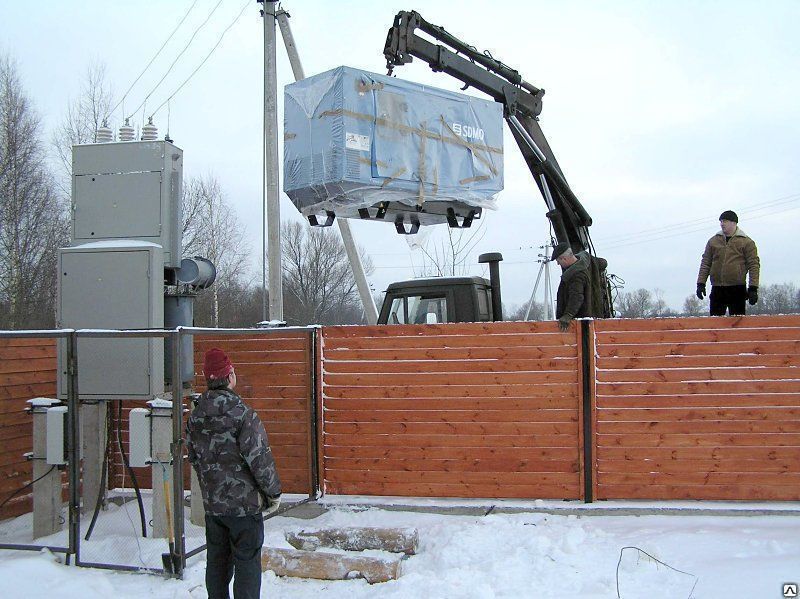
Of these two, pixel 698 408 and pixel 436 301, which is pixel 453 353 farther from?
pixel 698 408

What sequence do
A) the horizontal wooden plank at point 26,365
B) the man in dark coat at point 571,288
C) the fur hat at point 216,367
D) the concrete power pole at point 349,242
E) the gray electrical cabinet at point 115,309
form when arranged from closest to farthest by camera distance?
the fur hat at point 216,367 < the gray electrical cabinet at point 115,309 < the horizontal wooden plank at point 26,365 < the man in dark coat at point 571,288 < the concrete power pole at point 349,242

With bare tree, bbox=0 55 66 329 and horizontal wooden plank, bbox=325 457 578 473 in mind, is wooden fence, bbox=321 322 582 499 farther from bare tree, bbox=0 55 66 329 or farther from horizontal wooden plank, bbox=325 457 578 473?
bare tree, bbox=0 55 66 329

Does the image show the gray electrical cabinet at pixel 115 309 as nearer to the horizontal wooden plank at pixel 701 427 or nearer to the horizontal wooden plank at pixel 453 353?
the horizontal wooden plank at pixel 453 353

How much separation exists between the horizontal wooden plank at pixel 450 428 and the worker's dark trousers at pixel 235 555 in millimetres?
3048

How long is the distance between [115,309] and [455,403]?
3502 millimetres

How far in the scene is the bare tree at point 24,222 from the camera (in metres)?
21.4

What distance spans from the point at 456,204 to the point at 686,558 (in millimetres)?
4116

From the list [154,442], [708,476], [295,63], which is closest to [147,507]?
[154,442]

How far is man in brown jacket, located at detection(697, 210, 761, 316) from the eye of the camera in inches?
302

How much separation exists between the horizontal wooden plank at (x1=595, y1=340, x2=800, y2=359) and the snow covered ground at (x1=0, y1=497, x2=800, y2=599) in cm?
147

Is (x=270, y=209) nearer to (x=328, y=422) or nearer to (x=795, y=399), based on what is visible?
(x=328, y=422)

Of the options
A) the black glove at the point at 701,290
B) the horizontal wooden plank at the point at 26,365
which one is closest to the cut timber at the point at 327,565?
the horizontal wooden plank at the point at 26,365

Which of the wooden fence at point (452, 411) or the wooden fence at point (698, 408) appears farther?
the wooden fence at point (452, 411)

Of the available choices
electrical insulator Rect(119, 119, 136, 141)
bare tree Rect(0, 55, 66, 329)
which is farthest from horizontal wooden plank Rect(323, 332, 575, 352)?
bare tree Rect(0, 55, 66, 329)
